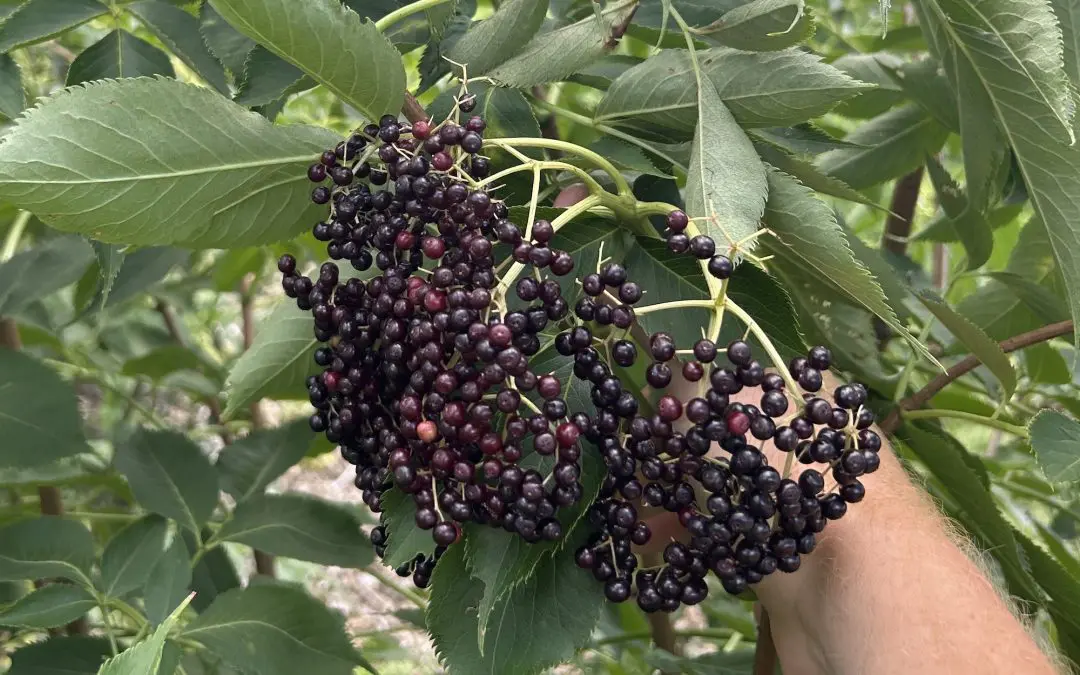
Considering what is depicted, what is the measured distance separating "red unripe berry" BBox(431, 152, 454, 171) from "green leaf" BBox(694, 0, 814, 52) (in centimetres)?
22

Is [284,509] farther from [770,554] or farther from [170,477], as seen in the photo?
[770,554]

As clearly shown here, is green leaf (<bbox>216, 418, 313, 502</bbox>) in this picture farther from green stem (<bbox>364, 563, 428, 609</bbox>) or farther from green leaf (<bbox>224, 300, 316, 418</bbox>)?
green leaf (<bbox>224, 300, 316, 418</bbox>)

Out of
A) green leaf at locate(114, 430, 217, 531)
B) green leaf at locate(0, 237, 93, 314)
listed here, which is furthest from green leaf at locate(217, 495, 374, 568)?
green leaf at locate(0, 237, 93, 314)

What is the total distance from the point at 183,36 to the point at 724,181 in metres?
0.55

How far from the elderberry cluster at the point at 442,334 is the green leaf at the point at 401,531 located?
0.01 m

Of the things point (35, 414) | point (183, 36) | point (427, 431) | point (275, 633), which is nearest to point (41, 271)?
point (35, 414)

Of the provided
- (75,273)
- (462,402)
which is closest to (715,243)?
(462,402)

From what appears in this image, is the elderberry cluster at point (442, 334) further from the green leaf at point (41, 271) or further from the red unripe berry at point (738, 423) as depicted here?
the green leaf at point (41, 271)

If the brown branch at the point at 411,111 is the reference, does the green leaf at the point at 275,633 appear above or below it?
below

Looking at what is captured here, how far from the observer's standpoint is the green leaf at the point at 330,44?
1.79ft

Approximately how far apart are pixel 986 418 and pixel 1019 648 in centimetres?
23

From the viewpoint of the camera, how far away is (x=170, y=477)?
104 centimetres

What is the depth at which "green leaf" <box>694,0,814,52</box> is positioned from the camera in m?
0.61

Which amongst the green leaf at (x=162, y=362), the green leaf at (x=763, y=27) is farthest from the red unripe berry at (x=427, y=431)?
the green leaf at (x=162, y=362)
